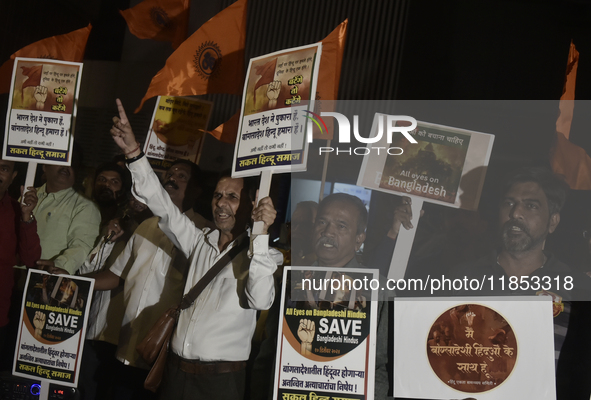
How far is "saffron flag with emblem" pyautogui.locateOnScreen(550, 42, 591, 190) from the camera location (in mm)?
2189

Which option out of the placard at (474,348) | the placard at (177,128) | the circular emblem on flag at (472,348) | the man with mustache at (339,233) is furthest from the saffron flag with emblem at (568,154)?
the placard at (177,128)

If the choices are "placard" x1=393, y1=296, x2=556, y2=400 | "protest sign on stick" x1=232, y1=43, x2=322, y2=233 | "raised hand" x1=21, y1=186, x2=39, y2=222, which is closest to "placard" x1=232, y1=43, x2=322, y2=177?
"protest sign on stick" x1=232, y1=43, x2=322, y2=233

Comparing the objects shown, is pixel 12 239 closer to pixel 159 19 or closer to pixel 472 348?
pixel 159 19

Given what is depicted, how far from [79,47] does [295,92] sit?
173 cm

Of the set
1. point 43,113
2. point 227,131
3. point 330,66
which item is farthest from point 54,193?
point 330,66

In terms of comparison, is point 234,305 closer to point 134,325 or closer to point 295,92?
point 134,325

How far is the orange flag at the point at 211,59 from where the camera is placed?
9.96 feet

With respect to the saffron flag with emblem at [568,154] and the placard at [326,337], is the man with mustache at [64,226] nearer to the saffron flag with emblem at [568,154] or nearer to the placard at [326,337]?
the placard at [326,337]

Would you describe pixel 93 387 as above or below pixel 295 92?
below

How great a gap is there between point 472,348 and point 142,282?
1.59 metres

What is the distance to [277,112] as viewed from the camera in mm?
2436

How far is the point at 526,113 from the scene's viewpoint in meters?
2.47

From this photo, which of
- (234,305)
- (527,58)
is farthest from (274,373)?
(527,58)

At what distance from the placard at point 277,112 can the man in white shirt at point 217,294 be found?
20 centimetres
